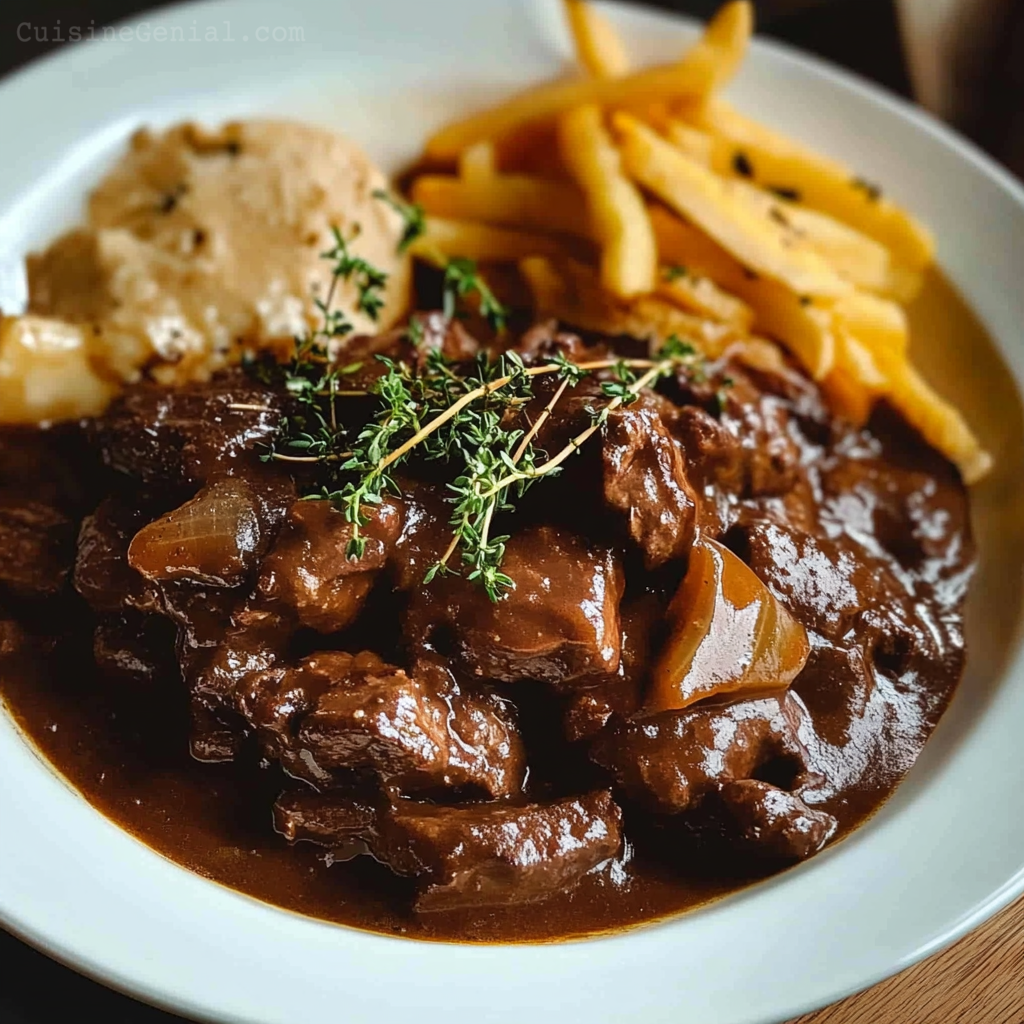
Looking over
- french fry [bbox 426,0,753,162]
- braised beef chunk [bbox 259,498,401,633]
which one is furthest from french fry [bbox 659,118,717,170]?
braised beef chunk [bbox 259,498,401,633]

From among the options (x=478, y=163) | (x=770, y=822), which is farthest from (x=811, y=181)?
(x=770, y=822)

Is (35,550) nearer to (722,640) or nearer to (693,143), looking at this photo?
(722,640)

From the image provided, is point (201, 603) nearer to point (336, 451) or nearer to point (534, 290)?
point (336, 451)

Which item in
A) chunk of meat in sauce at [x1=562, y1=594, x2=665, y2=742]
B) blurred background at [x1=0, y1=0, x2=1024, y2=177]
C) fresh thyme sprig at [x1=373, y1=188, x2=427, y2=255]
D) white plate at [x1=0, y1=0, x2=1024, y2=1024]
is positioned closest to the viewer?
white plate at [x1=0, y1=0, x2=1024, y2=1024]

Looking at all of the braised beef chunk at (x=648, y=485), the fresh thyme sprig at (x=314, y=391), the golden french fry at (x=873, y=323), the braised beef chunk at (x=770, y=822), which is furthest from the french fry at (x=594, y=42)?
the braised beef chunk at (x=770, y=822)

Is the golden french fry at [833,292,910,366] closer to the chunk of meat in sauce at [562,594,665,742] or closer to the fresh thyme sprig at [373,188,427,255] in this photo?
the fresh thyme sprig at [373,188,427,255]

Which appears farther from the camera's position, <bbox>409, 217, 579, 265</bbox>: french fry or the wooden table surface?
<bbox>409, 217, 579, 265</bbox>: french fry

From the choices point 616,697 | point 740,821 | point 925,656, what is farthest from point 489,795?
point 925,656
